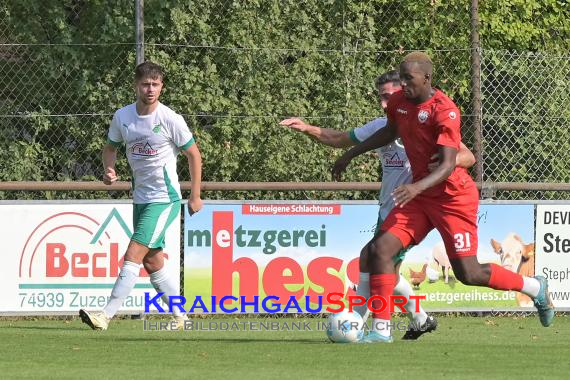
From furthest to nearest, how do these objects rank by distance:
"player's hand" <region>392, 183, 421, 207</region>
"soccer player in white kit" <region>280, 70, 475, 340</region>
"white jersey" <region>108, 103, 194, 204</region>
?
"white jersey" <region>108, 103, 194, 204</region>
"soccer player in white kit" <region>280, 70, 475, 340</region>
"player's hand" <region>392, 183, 421, 207</region>

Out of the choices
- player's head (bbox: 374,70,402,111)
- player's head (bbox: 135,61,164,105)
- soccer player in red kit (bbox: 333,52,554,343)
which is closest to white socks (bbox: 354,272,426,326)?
soccer player in red kit (bbox: 333,52,554,343)

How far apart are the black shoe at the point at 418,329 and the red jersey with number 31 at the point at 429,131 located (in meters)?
1.45

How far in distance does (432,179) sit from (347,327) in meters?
1.34

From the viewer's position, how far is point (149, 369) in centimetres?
812

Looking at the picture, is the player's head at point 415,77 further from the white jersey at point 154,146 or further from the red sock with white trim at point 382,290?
the white jersey at point 154,146

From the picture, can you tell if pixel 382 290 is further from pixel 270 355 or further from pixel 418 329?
pixel 418 329

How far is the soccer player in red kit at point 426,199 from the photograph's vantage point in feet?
30.2

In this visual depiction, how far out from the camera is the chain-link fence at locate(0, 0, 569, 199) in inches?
557

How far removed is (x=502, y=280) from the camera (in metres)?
9.70

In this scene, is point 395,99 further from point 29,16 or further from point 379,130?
point 29,16

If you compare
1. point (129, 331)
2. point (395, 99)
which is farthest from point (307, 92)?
point (395, 99)

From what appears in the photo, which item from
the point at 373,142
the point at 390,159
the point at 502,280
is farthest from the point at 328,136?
the point at 502,280

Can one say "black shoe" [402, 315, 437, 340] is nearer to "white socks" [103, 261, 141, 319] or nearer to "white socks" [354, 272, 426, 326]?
"white socks" [354, 272, 426, 326]

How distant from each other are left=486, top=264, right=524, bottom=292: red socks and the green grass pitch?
1.49ft
